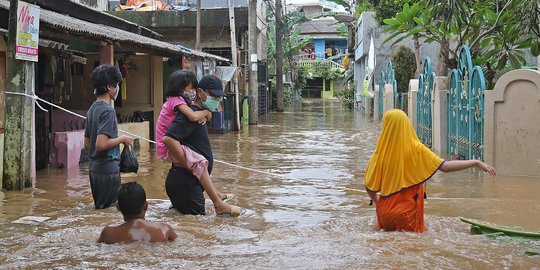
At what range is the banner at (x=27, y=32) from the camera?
860cm

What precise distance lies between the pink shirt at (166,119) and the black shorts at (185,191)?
0.66 ft

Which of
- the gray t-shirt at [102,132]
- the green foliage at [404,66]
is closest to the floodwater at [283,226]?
the gray t-shirt at [102,132]

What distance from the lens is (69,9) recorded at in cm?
1509

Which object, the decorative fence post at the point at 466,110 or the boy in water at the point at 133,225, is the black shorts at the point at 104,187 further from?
the decorative fence post at the point at 466,110

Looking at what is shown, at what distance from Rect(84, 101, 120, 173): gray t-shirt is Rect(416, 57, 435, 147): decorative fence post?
10482 mm

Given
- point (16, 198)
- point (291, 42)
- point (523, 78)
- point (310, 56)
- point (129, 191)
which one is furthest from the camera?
point (310, 56)

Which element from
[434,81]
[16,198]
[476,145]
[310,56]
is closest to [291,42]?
[310,56]

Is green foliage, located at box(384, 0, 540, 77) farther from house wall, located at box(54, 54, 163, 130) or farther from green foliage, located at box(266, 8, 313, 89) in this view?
green foliage, located at box(266, 8, 313, 89)

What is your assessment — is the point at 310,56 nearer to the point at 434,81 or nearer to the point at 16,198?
the point at 434,81

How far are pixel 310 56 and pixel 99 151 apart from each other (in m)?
61.0

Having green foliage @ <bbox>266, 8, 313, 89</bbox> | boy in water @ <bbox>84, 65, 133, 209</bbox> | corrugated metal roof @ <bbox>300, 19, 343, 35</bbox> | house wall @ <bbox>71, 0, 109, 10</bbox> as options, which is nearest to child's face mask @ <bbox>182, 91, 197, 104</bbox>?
boy in water @ <bbox>84, 65, 133, 209</bbox>

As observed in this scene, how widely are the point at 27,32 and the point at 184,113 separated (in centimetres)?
346

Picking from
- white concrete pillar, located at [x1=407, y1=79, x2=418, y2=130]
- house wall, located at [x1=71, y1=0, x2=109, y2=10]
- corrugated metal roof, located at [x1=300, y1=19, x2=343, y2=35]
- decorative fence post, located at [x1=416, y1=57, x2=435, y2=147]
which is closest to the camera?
decorative fence post, located at [x1=416, y1=57, x2=435, y2=147]

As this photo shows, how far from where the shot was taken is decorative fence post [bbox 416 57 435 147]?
16.1 metres
